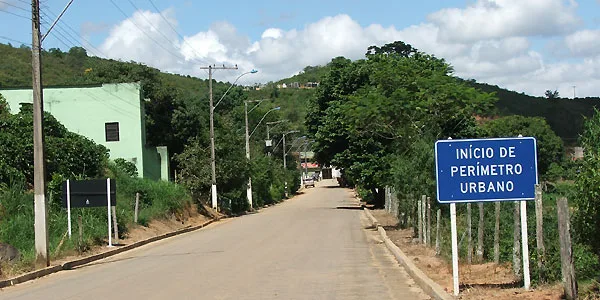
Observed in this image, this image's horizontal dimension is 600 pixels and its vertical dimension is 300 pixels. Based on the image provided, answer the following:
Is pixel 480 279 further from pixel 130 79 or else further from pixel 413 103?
pixel 130 79

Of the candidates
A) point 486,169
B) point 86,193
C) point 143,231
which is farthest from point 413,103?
point 486,169

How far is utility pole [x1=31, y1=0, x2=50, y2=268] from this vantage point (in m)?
18.8

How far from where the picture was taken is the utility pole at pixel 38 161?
61.5 ft

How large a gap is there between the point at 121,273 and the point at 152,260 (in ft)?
11.1

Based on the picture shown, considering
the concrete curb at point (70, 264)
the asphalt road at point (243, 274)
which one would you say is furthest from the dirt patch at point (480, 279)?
the concrete curb at point (70, 264)

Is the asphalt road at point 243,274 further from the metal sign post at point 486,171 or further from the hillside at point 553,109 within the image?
the hillside at point 553,109

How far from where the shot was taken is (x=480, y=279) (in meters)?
12.6

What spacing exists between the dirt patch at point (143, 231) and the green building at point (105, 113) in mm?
5024

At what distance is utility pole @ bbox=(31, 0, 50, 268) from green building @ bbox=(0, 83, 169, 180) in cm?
2529

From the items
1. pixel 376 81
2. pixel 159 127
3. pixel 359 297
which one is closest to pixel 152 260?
pixel 359 297

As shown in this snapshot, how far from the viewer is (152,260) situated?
20.7 metres

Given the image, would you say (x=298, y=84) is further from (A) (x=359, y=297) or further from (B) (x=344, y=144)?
(A) (x=359, y=297)

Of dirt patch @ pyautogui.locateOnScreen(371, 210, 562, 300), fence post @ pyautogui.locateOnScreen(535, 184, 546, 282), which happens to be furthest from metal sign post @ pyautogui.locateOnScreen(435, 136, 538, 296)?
dirt patch @ pyautogui.locateOnScreen(371, 210, 562, 300)

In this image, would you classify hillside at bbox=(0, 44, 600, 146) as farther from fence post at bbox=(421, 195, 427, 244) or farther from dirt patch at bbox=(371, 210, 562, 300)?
dirt patch at bbox=(371, 210, 562, 300)
